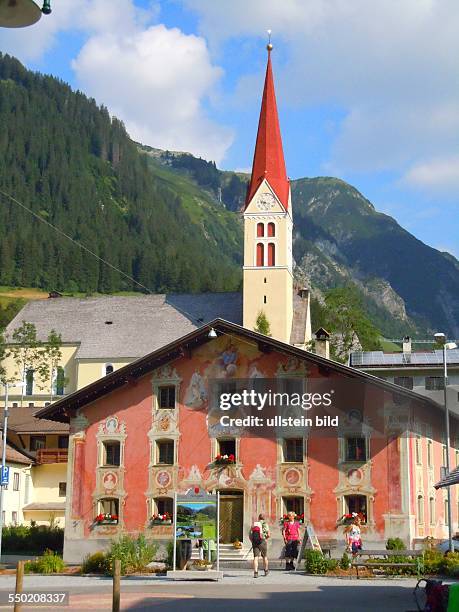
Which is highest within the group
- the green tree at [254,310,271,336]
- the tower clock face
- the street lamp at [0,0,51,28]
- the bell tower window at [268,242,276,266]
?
the tower clock face

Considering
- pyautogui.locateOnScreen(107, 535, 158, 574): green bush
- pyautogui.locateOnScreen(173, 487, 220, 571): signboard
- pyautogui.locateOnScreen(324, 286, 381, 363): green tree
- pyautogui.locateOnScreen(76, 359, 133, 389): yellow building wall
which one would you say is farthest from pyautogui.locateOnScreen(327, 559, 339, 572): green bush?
pyautogui.locateOnScreen(324, 286, 381, 363): green tree

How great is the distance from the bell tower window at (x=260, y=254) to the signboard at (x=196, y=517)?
191 ft

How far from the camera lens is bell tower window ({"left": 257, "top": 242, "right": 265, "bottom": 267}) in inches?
3440

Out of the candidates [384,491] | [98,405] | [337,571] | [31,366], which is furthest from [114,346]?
[337,571]

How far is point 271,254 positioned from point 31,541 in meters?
45.7

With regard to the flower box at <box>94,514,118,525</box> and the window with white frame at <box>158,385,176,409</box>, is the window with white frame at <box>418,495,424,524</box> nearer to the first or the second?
the window with white frame at <box>158,385,176,409</box>

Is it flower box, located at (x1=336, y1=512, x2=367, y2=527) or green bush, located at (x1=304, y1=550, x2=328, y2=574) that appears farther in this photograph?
flower box, located at (x1=336, y1=512, x2=367, y2=527)

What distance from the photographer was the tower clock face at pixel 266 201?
290 feet

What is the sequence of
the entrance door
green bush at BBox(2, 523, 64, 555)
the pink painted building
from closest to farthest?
the pink painted building < the entrance door < green bush at BBox(2, 523, 64, 555)

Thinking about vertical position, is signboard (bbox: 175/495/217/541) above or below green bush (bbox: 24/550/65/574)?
above

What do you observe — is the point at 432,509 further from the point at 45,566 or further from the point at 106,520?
the point at 45,566

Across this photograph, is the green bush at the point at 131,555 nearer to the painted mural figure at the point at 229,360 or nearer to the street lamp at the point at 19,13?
the painted mural figure at the point at 229,360

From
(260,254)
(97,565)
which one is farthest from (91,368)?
(97,565)

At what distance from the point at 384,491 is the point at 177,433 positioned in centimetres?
897
